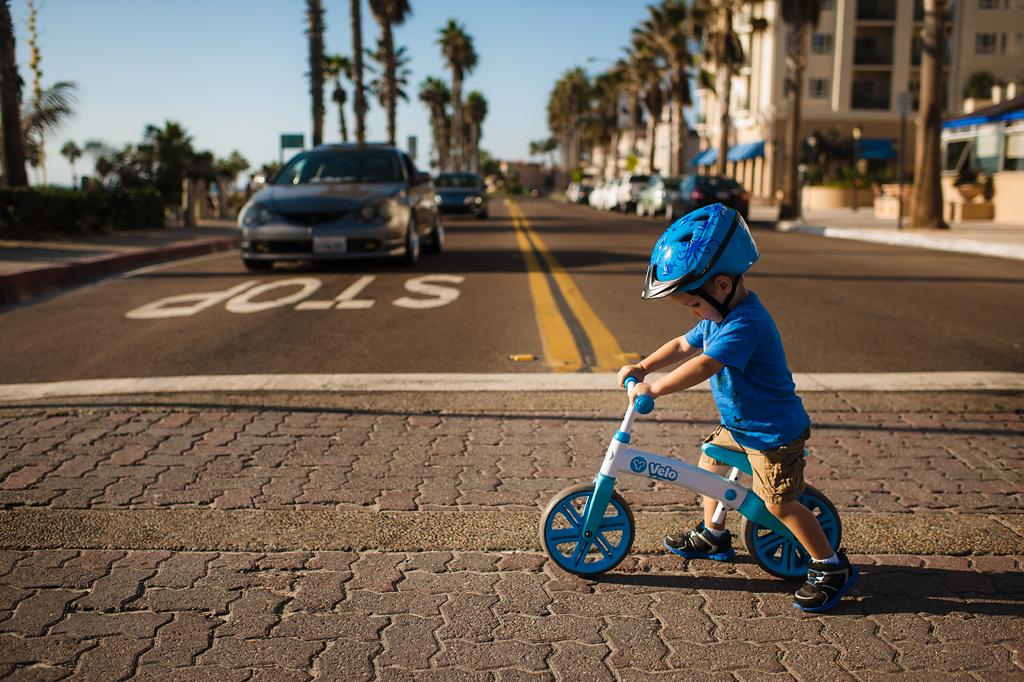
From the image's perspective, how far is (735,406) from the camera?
9.55 ft

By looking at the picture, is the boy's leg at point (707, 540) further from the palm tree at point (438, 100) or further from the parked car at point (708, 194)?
the palm tree at point (438, 100)

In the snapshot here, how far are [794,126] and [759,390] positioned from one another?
91.1 ft

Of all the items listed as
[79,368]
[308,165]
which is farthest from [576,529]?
[308,165]

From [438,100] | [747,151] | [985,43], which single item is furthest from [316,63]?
[438,100]

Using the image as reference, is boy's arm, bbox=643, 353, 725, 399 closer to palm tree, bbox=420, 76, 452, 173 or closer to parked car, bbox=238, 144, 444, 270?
parked car, bbox=238, 144, 444, 270

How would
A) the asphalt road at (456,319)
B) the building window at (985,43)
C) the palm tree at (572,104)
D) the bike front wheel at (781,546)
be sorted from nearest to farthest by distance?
the bike front wheel at (781,546) < the asphalt road at (456,319) < the building window at (985,43) < the palm tree at (572,104)

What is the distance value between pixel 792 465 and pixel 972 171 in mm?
29209

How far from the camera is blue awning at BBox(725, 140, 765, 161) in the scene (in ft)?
176

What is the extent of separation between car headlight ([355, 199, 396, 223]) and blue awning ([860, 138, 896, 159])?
155 ft

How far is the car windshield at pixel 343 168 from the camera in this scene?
12602 millimetres

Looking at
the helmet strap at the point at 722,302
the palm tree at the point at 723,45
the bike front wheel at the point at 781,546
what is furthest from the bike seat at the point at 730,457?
the palm tree at the point at 723,45

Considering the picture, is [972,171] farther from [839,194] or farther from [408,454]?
[408,454]

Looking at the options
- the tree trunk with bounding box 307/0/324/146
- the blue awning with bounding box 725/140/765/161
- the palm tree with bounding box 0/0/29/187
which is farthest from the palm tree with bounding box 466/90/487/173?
the palm tree with bounding box 0/0/29/187

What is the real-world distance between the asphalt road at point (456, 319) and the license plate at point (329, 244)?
0.37 metres
